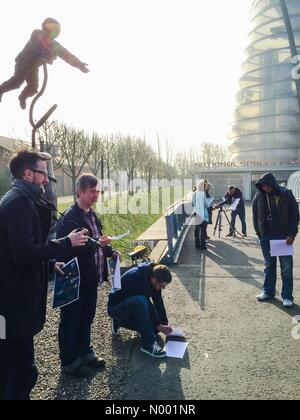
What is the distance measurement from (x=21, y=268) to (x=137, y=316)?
1.70 metres

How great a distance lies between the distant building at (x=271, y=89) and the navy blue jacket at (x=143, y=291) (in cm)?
4942

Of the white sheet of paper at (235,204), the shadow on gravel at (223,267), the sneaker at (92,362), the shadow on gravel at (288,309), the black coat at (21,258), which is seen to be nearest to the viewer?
the black coat at (21,258)

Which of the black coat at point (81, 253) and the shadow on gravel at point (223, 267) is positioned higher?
the black coat at point (81, 253)

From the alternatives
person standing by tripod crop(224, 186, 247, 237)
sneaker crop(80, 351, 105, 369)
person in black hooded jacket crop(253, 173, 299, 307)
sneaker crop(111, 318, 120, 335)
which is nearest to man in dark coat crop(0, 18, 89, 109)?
person in black hooded jacket crop(253, 173, 299, 307)

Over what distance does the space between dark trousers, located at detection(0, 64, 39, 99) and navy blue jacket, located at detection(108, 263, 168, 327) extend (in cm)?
426

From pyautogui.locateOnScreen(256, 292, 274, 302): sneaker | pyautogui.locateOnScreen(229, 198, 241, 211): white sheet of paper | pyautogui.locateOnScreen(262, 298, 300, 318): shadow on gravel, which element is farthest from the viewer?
pyautogui.locateOnScreen(229, 198, 241, 211): white sheet of paper

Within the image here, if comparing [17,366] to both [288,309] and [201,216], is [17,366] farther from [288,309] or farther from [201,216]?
[201,216]

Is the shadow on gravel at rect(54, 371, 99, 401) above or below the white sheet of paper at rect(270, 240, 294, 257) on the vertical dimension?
below

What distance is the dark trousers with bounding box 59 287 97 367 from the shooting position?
321cm

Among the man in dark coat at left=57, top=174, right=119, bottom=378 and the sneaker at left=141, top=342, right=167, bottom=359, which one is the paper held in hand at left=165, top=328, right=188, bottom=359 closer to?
the sneaker at left=141, top=342, right=167, bottom=359

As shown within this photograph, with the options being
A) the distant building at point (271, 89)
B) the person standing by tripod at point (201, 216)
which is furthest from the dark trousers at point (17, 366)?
the distant building at point (271, 89)

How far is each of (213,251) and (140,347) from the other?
18.2ft

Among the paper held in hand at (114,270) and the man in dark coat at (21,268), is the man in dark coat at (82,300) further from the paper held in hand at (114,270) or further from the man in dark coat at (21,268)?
the man in dark coat at (21,268)

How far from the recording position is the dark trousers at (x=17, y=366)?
2.36 meters
